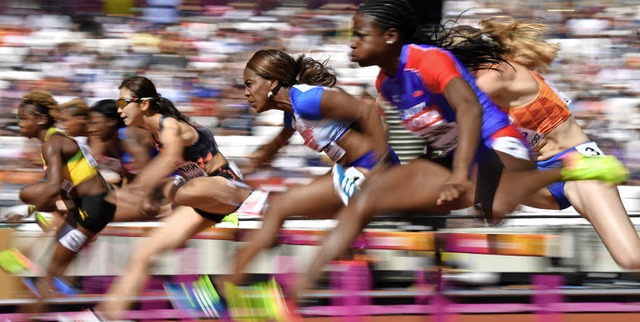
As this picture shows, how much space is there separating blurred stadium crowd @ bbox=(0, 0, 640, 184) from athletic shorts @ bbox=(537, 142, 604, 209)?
395 centimetres

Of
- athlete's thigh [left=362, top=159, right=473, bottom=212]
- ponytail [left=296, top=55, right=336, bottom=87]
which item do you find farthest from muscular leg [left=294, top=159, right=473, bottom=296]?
ponytail [left=296, top=55, right=336, bottom=87]

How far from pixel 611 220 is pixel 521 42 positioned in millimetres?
1087

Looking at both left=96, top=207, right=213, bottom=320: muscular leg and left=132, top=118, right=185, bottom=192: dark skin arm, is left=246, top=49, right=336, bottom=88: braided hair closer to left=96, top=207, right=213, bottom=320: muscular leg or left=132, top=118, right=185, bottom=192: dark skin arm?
left=132, top=118, right=185, bottom=192: dark skin arm

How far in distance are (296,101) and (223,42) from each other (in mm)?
5582

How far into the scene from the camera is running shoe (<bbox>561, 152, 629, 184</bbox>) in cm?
463

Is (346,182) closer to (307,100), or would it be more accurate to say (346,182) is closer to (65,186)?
(307,100)

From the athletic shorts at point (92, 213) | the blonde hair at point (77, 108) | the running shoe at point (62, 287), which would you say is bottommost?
the running shoe at point (62, 287)

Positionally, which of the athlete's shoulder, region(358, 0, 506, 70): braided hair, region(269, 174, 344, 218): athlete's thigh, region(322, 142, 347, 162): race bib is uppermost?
region(358, 0, 506, 70): braided hair

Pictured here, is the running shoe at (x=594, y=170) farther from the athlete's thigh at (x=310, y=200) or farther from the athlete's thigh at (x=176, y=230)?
the athlete's thigh at (x=176, y=230)

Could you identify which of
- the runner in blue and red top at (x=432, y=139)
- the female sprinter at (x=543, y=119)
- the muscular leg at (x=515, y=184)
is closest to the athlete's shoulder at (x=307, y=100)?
the runner in blue and red top at (x=432, y=139)

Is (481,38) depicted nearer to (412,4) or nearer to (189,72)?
(412,4)

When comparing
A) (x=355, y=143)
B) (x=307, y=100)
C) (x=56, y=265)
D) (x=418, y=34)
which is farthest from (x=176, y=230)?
(x=418, y=34)

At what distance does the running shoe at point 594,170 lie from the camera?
4629 mm

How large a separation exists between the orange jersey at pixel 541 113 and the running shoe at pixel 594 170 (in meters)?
0.57
